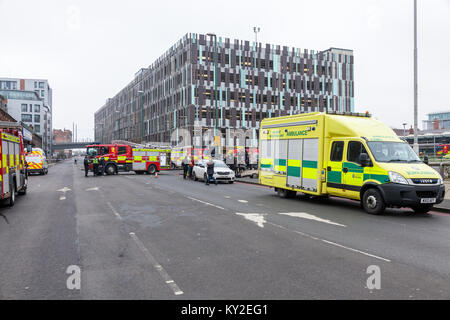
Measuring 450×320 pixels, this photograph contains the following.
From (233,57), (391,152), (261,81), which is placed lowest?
(391,152)

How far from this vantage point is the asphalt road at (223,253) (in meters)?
4.51

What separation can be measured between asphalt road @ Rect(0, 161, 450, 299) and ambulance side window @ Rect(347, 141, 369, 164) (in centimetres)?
166

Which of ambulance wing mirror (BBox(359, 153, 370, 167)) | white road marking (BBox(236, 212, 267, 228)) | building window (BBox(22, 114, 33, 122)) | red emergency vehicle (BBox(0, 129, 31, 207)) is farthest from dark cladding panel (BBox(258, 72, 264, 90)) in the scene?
building window (BBox(22, 114, 33, 122))

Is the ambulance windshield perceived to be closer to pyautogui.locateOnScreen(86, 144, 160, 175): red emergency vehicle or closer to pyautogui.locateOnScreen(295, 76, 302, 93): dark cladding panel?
pyautogui.locateOnScreen(86, 144, 160, 175): red emergency vehicle

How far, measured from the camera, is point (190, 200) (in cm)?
1359

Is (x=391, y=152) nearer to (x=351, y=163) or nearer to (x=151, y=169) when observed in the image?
(x=351, y=163)

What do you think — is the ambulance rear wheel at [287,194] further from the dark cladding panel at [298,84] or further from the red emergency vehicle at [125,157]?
the dark cladding panel at [298,84]

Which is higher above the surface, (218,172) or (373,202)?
(218,172)

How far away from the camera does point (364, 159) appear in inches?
410

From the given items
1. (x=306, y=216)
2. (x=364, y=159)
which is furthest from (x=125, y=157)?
(x=364, y=159)

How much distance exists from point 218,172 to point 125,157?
1322cm
